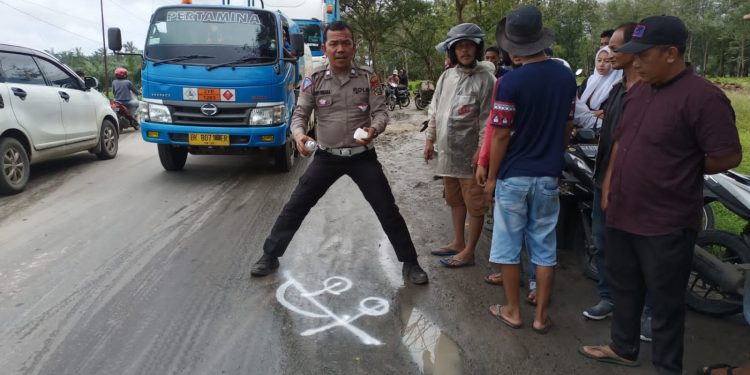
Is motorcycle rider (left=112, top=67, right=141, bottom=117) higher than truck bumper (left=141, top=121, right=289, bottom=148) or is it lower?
higher

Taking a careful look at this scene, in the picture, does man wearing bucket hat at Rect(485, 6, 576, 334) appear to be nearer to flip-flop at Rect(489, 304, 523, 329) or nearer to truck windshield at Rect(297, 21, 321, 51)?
flip-flop at Rect(489, 304, 523, 329)

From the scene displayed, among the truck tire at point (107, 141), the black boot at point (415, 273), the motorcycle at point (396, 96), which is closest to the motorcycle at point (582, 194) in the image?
the black boot at point (415, 273)

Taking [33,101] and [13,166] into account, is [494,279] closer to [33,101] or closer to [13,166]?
[13,166]

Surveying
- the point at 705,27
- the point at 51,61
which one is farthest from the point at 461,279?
the point at 705,27

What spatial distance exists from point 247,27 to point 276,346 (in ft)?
17.3

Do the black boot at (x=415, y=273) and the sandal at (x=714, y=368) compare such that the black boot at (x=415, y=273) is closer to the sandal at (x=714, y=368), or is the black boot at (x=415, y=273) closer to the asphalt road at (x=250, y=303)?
the asphalt road at (x=250, y=303)


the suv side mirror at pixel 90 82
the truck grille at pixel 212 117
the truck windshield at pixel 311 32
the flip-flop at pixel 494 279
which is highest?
the truck windshield at pixel 311 32

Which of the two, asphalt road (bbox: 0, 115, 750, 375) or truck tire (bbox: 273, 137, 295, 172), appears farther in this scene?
truck tire (bbox: 273, 137, 295, 172)

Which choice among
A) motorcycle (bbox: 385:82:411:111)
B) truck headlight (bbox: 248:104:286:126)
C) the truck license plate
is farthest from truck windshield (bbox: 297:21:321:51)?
the truck license plate

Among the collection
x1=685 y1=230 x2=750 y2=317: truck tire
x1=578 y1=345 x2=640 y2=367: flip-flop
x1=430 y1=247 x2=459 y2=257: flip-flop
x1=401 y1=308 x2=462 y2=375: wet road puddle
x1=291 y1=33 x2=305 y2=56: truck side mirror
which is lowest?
x1=401 y1=308 x2=462 y2=375: wet road puddle

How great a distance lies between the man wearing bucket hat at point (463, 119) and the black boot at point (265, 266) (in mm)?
1321

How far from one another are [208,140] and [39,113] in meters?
2.17

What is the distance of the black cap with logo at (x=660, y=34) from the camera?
2283 millimetres

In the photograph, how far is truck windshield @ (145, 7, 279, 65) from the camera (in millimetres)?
6848
